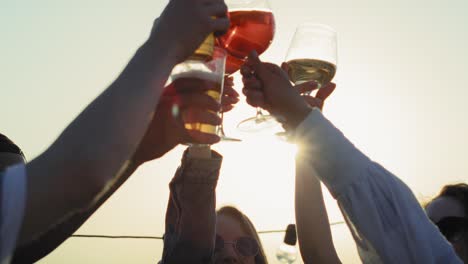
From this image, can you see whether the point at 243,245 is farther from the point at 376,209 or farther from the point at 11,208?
the point at 11,208

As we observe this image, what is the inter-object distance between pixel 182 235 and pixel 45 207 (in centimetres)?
141

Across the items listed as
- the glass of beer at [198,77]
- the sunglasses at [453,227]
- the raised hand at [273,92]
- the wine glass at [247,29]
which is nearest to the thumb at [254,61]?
the raised hand at [273,92]

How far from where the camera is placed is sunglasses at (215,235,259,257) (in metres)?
3.24

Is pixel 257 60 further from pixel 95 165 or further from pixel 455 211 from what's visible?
pixel 455 211

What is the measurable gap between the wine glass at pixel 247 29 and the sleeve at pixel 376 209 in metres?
0.62

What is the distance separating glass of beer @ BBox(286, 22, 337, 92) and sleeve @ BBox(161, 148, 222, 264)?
0.66m

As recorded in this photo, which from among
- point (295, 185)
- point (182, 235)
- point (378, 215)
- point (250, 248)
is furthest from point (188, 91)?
point (250, 248)

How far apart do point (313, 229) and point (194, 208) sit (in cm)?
78

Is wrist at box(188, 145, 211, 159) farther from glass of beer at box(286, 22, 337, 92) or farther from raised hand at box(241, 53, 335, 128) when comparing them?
glass of beer at box(286, 22, 337, 92)

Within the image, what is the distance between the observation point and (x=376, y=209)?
55.2 inches

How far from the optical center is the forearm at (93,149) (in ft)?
2.63

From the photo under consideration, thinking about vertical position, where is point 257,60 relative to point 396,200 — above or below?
above

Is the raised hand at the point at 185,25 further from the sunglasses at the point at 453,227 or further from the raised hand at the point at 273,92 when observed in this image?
the sunglasses at the point at 453,227

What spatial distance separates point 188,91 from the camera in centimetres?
149
